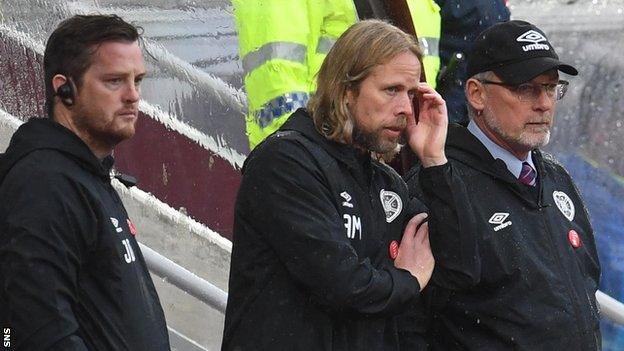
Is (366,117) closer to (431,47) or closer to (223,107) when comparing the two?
(431,47)

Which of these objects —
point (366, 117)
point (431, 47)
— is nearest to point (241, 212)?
point (366, 117)

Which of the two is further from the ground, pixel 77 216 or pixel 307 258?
pixel 77 216

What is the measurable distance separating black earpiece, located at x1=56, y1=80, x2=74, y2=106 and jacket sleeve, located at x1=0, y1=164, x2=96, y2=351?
0.26m

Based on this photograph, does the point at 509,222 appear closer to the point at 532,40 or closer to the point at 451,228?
the point at 451,228

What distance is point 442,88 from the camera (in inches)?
227

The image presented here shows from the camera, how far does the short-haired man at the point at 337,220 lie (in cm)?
402

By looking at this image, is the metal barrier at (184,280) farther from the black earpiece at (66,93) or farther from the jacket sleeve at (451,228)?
the black earpiece at (66,93)

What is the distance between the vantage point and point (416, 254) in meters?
4.31

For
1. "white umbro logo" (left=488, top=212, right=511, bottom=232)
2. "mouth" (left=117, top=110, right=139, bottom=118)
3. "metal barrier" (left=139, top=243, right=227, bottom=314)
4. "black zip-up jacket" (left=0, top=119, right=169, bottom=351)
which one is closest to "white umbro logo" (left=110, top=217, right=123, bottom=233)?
"black zip-up jacket" (left=0, top=119, right=169, bottom=351)

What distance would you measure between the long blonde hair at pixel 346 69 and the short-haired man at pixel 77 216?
50 centimetres

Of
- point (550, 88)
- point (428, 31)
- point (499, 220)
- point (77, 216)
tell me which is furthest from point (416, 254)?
point (428, 31)

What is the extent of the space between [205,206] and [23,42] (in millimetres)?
974

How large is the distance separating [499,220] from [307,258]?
2.61ft

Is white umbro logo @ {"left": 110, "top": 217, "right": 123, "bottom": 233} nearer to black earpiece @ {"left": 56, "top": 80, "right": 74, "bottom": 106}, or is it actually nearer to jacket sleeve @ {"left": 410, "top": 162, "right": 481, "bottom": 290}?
black earpiece @ {"left": 56, "top": 80, "right": 74, "bottom": 106}
